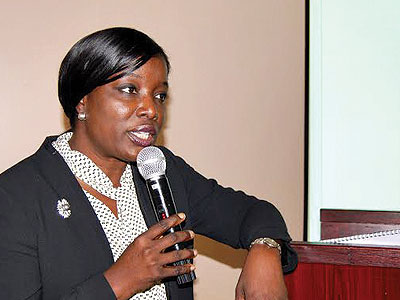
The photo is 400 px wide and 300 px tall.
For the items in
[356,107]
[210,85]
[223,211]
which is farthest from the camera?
[356,107]

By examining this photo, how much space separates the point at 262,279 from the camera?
1641mm

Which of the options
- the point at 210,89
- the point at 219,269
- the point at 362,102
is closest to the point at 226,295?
the point at 219,269

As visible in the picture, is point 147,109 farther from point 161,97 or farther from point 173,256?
point 173,256

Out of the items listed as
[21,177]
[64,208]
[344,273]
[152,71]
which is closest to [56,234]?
[64,208]

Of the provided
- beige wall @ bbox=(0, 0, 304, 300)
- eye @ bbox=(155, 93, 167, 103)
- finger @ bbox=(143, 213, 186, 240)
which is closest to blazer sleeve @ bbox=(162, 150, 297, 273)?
eye @ bbox=(155, 93, 167, 103)

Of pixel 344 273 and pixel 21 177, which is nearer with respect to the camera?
pixel 344 273

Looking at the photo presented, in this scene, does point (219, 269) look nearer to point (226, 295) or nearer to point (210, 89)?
point (226, 295)

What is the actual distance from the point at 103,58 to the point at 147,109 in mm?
184

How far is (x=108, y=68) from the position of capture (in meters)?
1.73

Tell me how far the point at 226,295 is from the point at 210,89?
106 cm

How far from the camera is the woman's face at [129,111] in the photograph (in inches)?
68.4

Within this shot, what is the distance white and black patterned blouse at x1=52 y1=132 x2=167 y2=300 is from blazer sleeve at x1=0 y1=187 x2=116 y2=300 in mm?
204

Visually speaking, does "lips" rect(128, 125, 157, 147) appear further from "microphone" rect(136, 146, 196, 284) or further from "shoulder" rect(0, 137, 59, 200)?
"shoulder" rect(0, 137, 59, 200)

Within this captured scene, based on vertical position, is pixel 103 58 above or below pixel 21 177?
above
